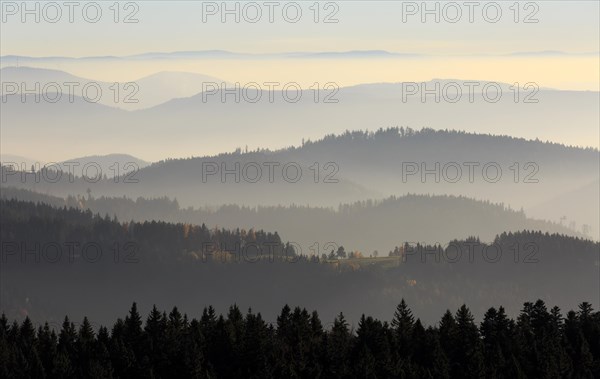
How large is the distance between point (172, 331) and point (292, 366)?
21338 millimetres

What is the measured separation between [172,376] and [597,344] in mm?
60883

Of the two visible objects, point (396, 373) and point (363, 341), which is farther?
point (363, 341)

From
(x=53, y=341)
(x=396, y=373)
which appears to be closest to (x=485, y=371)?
Result: (x=396, y=373)

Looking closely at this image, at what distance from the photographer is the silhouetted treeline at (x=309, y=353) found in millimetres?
176000

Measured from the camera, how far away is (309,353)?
7328 inches

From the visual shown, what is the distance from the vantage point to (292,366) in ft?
577

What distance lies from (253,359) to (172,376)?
35.6 ft

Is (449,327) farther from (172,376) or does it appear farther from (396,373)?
(172,376)

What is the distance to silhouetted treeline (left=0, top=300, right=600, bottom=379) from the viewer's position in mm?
176000

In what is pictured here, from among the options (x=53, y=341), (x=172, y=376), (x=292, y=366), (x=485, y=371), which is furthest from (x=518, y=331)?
(x=53, y=341)

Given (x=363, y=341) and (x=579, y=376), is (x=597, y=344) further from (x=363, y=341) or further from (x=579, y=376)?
(x=363, y=341)

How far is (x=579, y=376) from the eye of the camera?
182625 millimetres

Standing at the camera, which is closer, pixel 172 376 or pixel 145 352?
pixel 172 376

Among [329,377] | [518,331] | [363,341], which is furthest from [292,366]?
[518,331]
